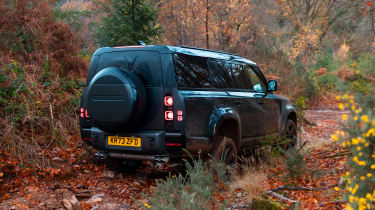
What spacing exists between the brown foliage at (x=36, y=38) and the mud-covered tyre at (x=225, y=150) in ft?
14.8

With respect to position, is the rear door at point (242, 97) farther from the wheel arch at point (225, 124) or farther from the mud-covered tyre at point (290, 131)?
the mud-covered tyre at point (290, 131)

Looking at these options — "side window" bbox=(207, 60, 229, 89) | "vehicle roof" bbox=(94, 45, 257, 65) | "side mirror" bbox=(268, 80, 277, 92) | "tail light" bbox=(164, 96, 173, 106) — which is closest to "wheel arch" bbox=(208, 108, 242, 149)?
"side window" bbox=(207, 60, 229, 89)

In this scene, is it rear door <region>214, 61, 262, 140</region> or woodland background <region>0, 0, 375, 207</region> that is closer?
rear door <region>214, 61, 262, 140</region>

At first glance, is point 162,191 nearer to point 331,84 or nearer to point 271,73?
point 271,73

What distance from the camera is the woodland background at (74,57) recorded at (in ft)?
21.0

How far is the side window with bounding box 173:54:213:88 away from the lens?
5208 mm

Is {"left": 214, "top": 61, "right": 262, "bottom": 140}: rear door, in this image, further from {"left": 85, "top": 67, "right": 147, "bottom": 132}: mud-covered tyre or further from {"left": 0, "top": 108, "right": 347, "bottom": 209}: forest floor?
{"left": 85, "top": 67, "right": 147, "bottom": 132}: mud-covered tyre

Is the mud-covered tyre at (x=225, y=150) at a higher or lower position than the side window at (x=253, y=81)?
lower

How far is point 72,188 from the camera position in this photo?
5676 mm

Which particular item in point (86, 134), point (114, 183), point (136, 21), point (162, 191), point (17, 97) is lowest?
point (114, 183)

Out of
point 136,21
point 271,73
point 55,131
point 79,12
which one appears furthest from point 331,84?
point 55,131

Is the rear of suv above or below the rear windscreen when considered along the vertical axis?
below

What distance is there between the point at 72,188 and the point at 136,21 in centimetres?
701

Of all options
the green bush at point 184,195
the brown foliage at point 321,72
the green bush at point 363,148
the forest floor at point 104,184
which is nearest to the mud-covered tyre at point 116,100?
the forest floor at point 104,184
